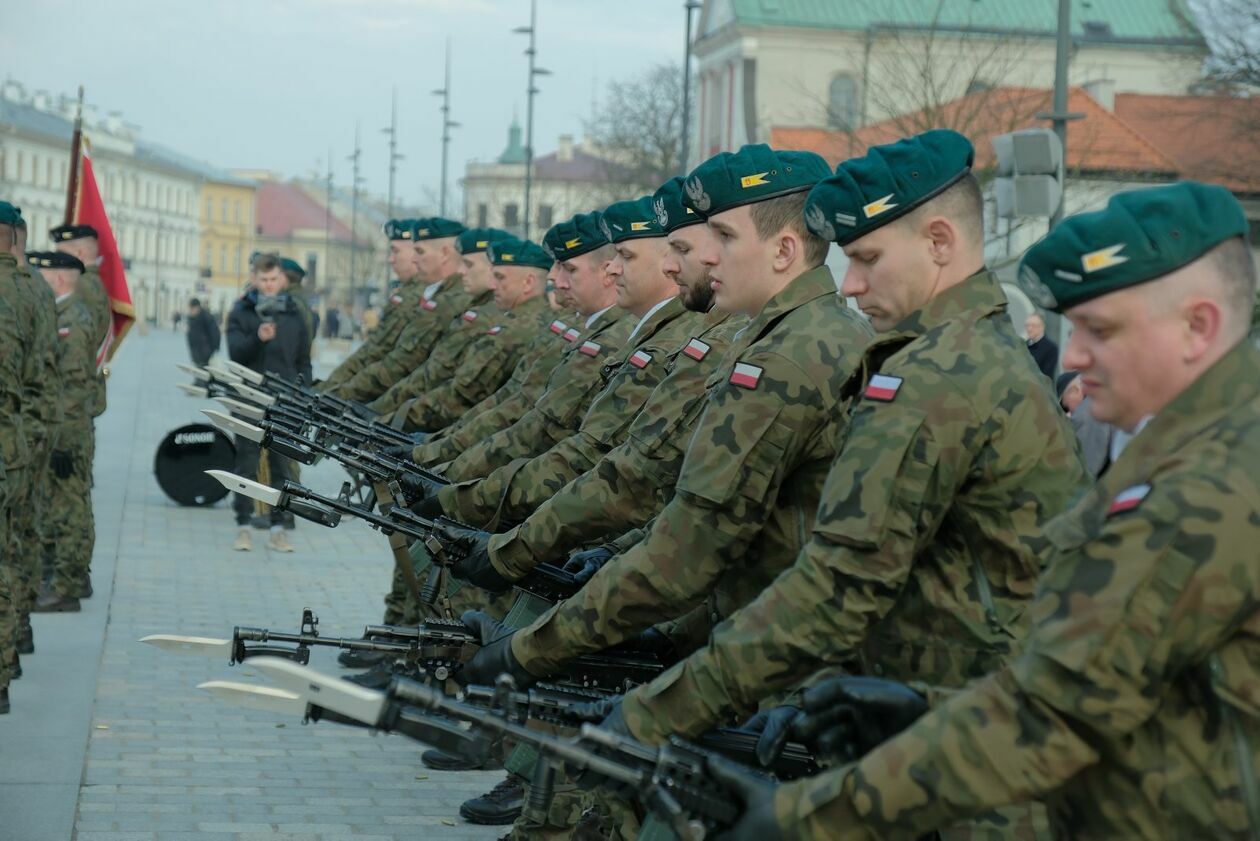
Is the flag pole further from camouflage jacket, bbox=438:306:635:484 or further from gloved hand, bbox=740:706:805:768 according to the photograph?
gloved hand, bbox=740:706:805:768

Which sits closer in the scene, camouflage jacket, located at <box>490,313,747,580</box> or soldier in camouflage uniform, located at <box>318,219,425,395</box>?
camouflage jacket, located at <box>490,313,747,580</box>

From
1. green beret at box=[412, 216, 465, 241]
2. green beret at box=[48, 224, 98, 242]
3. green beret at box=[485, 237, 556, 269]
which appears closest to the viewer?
green beret at box=[485, 237, 556, 269]

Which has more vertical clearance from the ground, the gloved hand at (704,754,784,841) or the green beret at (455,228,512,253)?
the green beret at (455,228,512,253)

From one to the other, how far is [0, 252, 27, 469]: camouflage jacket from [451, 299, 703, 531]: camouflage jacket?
8.17 feet

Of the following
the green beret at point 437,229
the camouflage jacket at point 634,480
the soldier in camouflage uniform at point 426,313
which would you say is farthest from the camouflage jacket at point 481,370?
the camouflage jacket at point 634,480

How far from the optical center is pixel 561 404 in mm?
7008

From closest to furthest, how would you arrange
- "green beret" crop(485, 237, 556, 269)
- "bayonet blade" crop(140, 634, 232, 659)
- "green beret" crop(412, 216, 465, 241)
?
1. "bayonet blade" crop(140, 634, 232, 659)
2. "green beret" crop(485, 237, 556, 269)
3. "green beret" crop(412, 216, 465, 241)

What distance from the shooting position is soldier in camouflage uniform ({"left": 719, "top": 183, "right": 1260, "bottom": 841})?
2502 millimetres

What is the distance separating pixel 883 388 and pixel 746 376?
2.43 feet

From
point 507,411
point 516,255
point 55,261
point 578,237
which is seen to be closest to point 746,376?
point 578,237

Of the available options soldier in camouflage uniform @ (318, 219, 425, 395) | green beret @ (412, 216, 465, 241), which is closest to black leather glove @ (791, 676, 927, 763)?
soldier in camouflage uniform @ (318, 219, 425, 395)

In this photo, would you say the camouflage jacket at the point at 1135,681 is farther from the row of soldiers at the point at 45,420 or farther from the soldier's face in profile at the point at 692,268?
the row of soldiers at the point at 45,420

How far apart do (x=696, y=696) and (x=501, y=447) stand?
3.90 meters

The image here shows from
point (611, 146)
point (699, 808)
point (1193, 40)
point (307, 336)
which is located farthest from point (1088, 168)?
point (699, 808)
